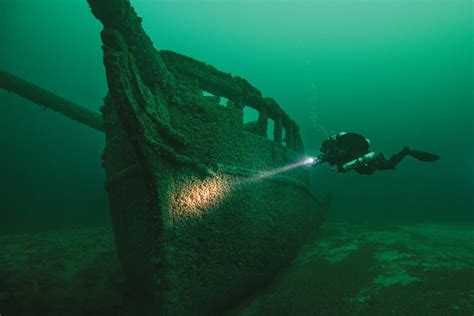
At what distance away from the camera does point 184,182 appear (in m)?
3.71

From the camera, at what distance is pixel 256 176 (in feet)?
16.2

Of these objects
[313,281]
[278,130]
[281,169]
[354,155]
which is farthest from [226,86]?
[313,281]

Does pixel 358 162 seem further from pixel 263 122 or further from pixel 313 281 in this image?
pixel 313 281

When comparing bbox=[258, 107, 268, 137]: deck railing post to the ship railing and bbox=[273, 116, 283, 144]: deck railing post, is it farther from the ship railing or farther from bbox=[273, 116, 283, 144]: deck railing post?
bbox=[273, 116, 283, 144]: deck railing post

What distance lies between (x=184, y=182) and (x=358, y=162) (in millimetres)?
4041

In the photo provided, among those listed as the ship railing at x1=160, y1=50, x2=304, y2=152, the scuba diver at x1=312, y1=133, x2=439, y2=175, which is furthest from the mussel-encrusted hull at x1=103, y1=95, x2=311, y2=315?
the scuba diver at x1=312, y1=133, x2=439, y2=175

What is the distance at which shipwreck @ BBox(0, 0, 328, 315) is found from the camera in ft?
10.7

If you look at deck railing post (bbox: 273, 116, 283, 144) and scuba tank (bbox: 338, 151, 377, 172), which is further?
deck railing post (bbox: 273, 116, 283, 144)

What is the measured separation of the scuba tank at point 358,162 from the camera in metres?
5.45

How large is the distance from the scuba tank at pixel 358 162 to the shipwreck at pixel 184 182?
1356mm

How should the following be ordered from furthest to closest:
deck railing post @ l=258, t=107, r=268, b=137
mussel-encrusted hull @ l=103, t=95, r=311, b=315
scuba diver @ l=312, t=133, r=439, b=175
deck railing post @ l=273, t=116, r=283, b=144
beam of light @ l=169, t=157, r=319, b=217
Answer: deck railing post @ l=273, t=116, r=283, b=144 < deck railing post @ l=258, t=107, r=268, b=137 < scuba diver @ l=312, t=133, r=439, b=175 < beam of light @ l=169, t=157, r=319, b=217 < mussel-encrusted hull @ l=103, t=95, r=311, b=315

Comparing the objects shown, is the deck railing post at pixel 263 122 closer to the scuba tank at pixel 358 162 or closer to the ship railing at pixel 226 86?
the ship railing at pixel 226 86

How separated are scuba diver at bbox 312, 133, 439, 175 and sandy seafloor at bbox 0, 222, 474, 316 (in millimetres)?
2161

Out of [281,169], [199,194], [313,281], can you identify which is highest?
[281,169]
